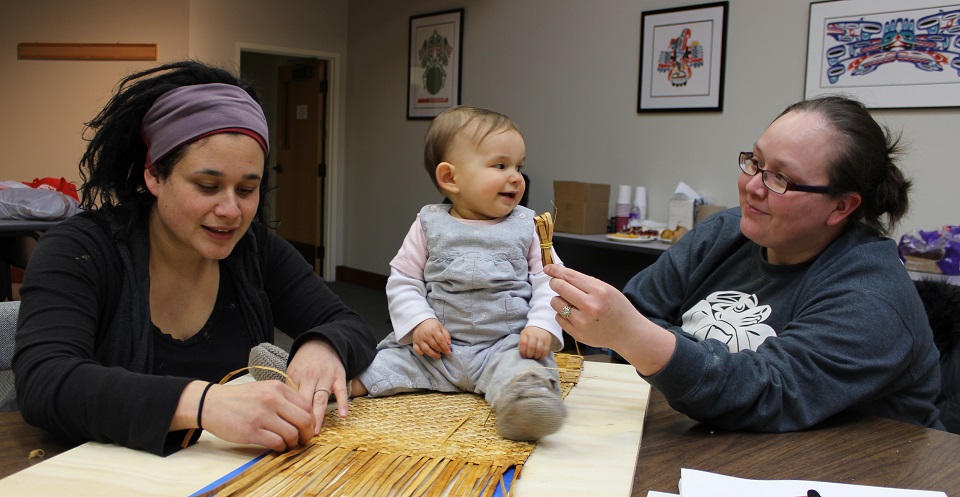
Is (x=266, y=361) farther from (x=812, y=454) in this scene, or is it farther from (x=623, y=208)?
(x=623, y=208)

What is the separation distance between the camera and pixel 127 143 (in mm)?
1523

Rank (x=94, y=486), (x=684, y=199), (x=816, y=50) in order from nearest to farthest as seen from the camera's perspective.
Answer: (x=94, y=486) < (x=816, y=50) < (x=684, y=199)

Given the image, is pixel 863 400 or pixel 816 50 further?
pixel 816 50

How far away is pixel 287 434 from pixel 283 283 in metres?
0.72

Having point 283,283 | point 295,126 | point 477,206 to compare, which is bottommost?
point 283,283

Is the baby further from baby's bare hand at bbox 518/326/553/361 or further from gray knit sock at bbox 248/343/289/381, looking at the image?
gray knit sock at bbox 248/343/289/381

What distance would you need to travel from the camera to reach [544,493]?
0.98 meters

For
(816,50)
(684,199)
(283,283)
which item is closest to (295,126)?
(684,199)

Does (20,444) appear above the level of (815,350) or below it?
below

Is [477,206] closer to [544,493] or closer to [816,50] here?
[544,493]

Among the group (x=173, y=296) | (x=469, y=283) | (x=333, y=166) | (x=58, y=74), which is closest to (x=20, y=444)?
(x=173, y=296)

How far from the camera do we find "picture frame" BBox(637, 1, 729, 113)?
5.06 meters

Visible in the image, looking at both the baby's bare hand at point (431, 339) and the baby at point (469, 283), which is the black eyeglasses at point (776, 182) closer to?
the baby at point (469, 283)

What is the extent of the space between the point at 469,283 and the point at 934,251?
3129 millimetres
